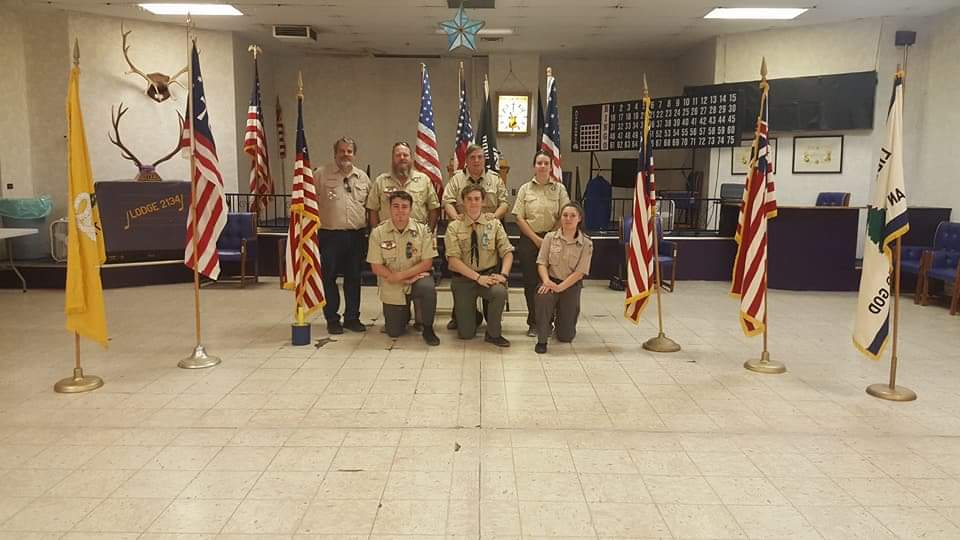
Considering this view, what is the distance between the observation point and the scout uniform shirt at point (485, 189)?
6.08 meters

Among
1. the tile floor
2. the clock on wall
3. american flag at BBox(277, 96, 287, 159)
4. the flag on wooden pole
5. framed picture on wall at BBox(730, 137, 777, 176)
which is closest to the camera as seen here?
the tile floor

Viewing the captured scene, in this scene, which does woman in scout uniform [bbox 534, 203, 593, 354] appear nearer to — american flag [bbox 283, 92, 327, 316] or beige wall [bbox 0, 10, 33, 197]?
american flag [bbox 283, 92, 327, 316]

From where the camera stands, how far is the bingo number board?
31.7ft

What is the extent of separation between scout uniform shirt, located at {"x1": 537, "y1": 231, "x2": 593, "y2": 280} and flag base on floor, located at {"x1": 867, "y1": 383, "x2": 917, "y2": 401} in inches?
86.7

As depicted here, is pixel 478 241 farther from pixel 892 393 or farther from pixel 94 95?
pixel 94 95

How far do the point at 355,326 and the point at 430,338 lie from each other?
0.86 metres

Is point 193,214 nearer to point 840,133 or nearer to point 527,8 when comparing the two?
point 527,8

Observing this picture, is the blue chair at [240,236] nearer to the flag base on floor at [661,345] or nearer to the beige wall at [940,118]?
the flag base on floor at [661,345]

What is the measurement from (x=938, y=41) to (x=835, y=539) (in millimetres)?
8654

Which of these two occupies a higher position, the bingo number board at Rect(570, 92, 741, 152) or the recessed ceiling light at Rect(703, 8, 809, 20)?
the recessed ceiling light at Rect(703, 8, 809, 20)

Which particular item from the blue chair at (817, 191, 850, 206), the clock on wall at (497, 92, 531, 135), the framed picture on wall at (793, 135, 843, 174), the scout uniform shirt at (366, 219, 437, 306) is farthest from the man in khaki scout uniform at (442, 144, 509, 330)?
the clock on wall at (497, 92, 531, 135)

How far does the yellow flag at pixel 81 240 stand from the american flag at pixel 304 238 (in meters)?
1.48

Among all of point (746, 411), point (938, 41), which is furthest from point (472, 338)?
point (938, 41)

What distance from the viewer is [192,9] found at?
28.5 feet
